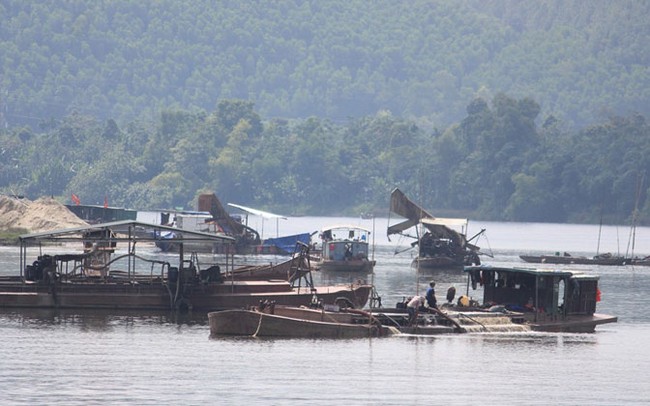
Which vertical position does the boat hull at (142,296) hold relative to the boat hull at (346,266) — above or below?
below

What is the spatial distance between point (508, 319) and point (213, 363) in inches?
553

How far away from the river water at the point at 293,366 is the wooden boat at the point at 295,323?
52 centimetres

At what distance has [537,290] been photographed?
2377 inches

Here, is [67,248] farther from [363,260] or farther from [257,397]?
[257,397]

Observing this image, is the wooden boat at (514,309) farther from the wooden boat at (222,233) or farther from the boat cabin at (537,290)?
the wooden boat at (222,233)

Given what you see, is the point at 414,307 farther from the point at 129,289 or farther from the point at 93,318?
the point at 93,318

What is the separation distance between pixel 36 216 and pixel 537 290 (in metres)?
81.8

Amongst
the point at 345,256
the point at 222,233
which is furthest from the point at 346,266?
the point at 222,233

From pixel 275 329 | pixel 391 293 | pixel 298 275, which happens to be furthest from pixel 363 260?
pixel 275 329

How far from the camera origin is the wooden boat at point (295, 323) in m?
53.9

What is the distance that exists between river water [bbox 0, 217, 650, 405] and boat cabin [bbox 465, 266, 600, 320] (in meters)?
1.47

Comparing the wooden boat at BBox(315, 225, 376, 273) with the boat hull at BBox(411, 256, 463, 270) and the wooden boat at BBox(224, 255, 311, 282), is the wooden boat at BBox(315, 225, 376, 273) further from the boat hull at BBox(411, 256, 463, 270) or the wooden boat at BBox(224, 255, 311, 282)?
the wooden boat at BBox(224, 255, 311, 282)

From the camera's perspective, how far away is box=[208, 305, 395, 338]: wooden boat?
177 ft

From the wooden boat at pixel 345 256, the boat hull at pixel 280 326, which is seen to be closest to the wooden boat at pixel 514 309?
the boat hull at pixel 280 326
